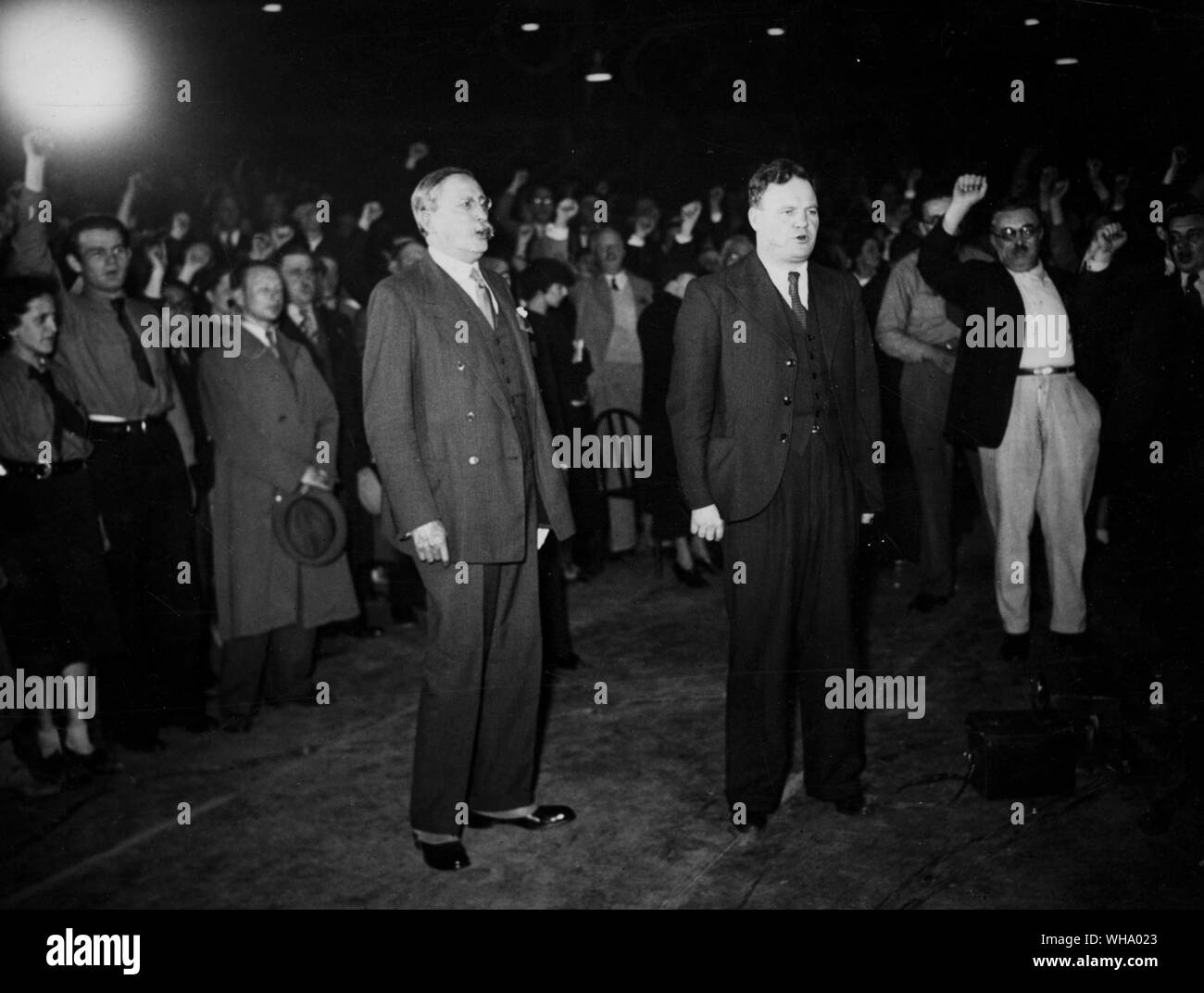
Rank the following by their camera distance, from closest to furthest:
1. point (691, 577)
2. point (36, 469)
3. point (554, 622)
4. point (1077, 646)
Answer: point (36, 469) < point (1077, 646) < point (554, 622) < point (691, 577)

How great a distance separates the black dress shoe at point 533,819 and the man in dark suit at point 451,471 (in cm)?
18

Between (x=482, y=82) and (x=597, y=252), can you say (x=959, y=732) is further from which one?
(x=482, y=82)

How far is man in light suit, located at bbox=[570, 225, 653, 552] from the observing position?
25.5 feet

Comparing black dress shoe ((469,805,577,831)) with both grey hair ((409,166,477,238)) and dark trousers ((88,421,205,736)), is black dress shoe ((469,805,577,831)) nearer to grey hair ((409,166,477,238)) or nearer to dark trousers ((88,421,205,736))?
dark trousers ((88,421,205,736))

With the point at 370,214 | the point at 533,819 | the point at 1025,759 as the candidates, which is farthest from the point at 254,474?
the point at 1025,759

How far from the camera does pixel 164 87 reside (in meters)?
10.6

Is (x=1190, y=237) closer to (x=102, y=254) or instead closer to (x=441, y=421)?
(x=441, y=421)

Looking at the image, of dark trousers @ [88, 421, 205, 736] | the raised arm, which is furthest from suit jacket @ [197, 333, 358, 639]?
the raised arm

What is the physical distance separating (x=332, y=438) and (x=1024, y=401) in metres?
3.42

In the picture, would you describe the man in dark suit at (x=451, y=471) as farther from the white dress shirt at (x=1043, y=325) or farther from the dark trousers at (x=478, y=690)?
the white dress shirt at (x=1043, y=325)

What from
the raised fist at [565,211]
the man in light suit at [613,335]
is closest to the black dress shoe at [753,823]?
the man in light suit at [613,335]

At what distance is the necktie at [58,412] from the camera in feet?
14.3

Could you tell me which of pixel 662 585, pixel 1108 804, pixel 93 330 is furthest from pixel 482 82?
pixel 1108 804

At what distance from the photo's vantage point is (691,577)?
715 cm
